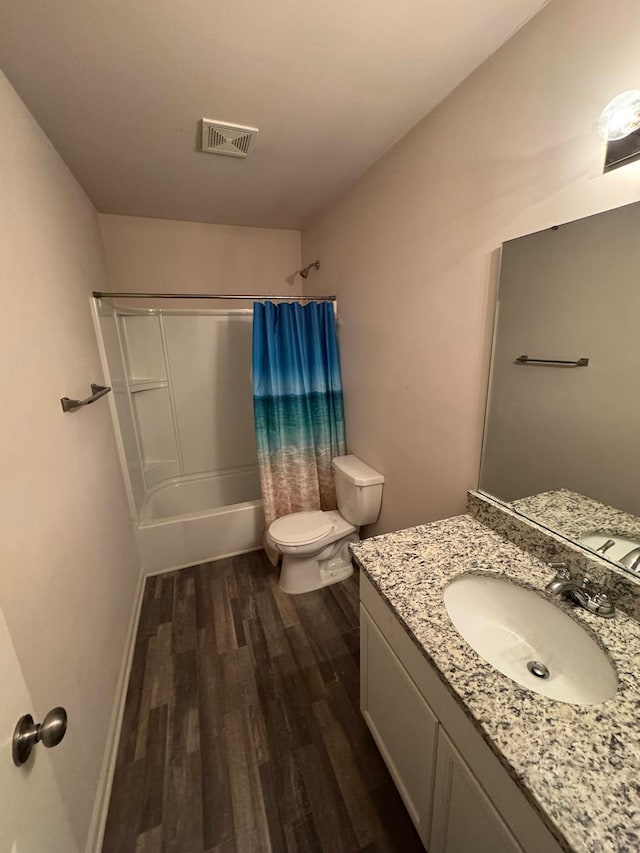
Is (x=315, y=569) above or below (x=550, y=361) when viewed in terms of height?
below

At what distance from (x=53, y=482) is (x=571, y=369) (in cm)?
161

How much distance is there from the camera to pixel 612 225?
859mm

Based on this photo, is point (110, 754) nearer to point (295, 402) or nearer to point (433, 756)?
point (433, 756)

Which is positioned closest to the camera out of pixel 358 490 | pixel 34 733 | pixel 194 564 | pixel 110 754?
pixel 34 733

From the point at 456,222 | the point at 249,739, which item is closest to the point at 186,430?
the point at 249,739

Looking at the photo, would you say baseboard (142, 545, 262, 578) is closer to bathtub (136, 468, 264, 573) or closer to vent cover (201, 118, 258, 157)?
bathtub (136, 468, 264, 573)

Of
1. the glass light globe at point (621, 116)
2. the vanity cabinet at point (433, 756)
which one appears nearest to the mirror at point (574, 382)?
the glass light globe at point (621, 116)

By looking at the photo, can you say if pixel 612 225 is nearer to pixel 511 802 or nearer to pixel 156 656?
pixel 511 802

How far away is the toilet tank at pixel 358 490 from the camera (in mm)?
1955

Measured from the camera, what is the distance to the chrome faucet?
85 cm

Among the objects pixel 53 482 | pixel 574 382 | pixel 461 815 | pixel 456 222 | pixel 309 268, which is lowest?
pixel 461 815

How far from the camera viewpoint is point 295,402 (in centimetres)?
221

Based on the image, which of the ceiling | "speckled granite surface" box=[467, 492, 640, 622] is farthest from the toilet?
the ceiling

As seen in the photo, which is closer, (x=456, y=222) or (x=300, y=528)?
Answer: (x=456, y=222)
